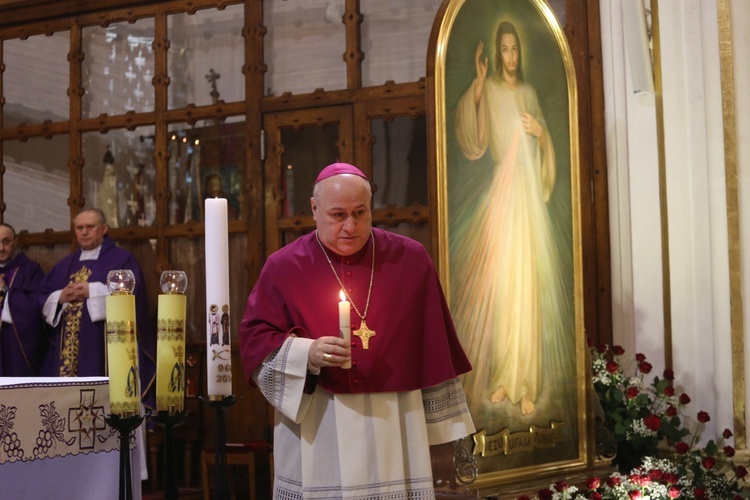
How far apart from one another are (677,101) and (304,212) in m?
2.60

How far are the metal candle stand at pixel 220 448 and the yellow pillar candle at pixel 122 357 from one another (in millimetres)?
210

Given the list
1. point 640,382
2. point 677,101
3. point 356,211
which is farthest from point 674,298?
point 356,211

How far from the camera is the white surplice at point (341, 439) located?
3.26 m

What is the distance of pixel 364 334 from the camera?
3.40 m

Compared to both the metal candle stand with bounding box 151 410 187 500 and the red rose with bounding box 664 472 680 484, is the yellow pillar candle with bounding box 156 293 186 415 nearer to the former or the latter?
the metal candle stand with bounding box 151 410 187 500

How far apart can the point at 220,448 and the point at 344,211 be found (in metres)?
0.97

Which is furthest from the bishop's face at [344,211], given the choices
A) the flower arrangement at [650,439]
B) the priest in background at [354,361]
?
the flower arrangement at [650,439]

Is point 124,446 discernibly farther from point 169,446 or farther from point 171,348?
point 171,348

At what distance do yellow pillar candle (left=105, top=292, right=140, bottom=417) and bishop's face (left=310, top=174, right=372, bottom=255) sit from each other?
78 centimetres

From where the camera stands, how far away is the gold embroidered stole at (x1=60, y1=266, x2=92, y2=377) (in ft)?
22.7

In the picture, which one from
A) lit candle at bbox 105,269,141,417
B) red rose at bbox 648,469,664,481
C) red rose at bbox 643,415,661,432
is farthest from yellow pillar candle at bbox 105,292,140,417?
red rose at bbox 643,415,661,432

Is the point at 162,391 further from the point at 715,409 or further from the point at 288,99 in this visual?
the point at 288,99

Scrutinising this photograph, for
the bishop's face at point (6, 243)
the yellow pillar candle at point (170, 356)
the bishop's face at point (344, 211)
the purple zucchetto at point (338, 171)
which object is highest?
the bishop's face at point (6, 243)

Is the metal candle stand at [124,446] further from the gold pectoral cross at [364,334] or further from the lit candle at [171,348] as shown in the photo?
the gold pectoral cross at [364,334]
